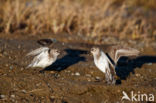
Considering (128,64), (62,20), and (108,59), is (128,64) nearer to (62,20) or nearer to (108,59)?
(108,59)

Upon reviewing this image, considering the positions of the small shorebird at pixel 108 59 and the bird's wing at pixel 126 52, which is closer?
the small shorebird at pixel 108 59

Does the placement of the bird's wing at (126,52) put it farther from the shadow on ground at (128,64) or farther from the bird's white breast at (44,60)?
the bird's white breast at (44,60)

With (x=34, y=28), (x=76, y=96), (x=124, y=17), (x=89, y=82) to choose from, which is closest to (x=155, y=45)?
(x=124, y=17)

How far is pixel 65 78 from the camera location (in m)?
5.36

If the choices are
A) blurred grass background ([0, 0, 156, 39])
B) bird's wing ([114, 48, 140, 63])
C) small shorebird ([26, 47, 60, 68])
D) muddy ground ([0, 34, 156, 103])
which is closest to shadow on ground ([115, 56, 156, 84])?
muddy ground ([0, 34, 156, 103])

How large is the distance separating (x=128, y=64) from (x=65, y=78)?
72.4 inches

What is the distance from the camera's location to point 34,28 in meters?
7.94

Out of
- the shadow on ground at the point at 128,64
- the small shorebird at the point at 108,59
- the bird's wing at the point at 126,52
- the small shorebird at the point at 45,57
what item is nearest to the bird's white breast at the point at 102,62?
the small shorebird at the point at 108,59

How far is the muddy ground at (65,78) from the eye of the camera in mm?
4660

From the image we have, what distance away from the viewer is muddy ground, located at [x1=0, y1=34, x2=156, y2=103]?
466 cm

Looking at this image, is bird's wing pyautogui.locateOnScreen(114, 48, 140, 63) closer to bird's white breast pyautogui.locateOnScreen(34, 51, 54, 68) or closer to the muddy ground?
the muddy ground

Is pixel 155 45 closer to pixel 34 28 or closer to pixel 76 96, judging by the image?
pixel 34 28

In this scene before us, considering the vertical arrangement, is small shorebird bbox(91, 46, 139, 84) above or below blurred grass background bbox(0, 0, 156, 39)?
below

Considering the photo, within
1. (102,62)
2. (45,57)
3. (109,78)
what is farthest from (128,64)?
(45,57)
